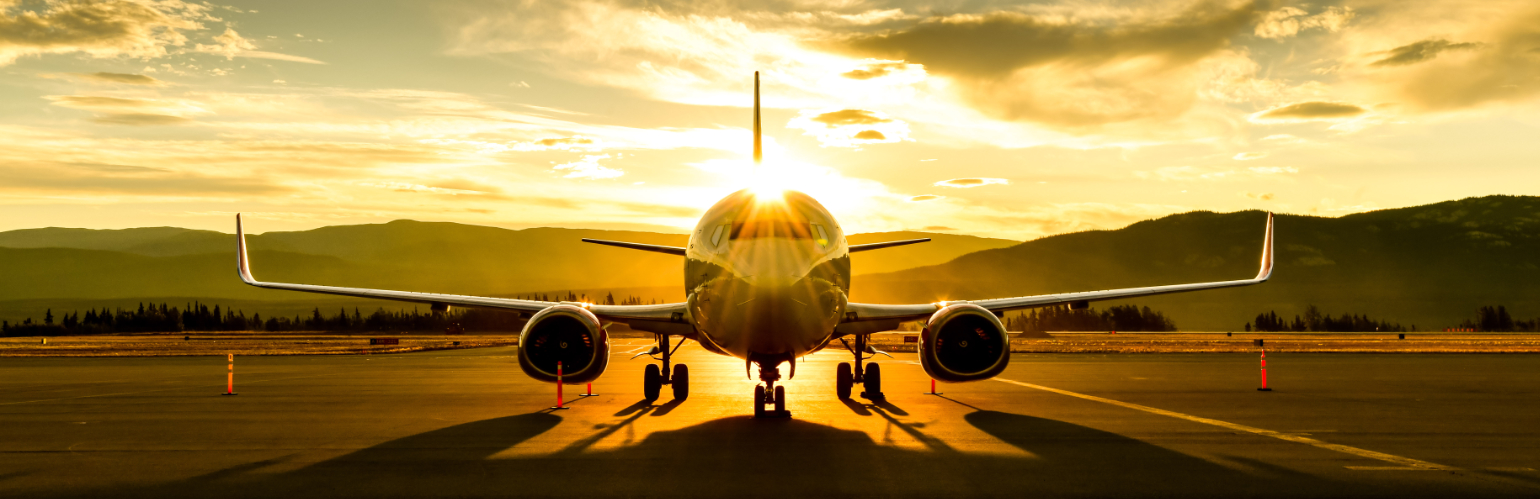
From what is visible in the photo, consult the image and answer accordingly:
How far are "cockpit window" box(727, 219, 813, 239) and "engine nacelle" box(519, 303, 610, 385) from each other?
10.7 ft

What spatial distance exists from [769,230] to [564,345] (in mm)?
4367

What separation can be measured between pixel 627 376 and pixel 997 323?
14.6m

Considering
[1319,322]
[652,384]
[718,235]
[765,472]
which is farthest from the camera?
[1319,322]

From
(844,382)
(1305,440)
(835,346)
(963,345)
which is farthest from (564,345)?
(835,346)

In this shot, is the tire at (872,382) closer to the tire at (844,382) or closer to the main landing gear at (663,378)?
the tire at (844,382)

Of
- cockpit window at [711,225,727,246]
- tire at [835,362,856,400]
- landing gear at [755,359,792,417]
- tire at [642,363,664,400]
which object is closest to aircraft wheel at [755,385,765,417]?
landing gear at [755,359,792,417]

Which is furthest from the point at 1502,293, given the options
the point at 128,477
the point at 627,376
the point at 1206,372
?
the point at 128,477

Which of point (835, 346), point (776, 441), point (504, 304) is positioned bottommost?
point (835, 346)

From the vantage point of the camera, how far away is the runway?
9055 millimetres

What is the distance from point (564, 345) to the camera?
15.4 metres

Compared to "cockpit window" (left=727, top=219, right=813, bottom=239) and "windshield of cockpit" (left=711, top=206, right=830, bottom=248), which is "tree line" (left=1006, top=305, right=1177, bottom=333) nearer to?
"windshield of cockpit" (left=711, top=206, right=830, bottom=248)

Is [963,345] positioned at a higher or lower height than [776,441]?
higher

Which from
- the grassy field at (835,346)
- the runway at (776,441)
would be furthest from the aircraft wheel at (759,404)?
the grassy field at (835,346)

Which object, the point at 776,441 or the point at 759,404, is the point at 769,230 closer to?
the point at 776,441
